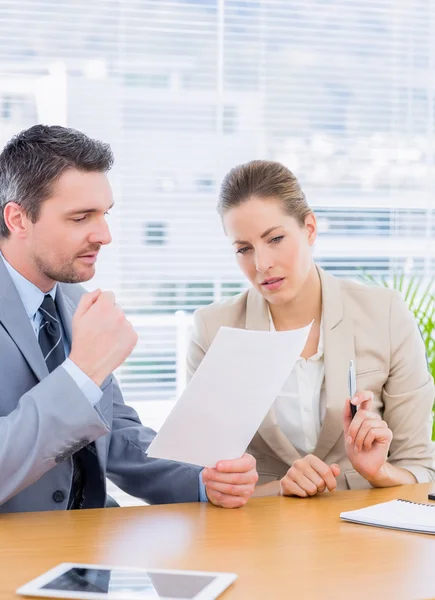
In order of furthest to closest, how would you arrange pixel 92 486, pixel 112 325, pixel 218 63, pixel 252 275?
1. pixel 218 63
2. pixel 252 275
3. pixel 92 486
4. pixel 112 325

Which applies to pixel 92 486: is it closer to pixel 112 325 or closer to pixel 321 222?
pixel 112 325

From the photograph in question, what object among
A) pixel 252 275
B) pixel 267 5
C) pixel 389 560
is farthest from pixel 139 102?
pixel 389 560

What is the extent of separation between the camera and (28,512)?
5.26 ft

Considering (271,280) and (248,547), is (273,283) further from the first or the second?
(248,547)

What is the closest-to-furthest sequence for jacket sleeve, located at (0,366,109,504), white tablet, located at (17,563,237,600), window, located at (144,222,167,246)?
1. white tablet, located at (17,563,237,600)
2. jacket sleeve, located at (0,366,109,504)
3. window, located at (144,222,167,246)

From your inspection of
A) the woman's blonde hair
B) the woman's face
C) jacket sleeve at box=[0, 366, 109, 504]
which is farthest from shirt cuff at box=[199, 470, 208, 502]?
the woman's blonde hair

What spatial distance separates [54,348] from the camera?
1.87 meters

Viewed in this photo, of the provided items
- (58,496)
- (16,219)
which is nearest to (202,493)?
(58,496)

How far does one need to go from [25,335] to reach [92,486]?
15.6 inches

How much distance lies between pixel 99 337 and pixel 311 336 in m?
0.90

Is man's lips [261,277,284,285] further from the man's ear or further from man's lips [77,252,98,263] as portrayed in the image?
the man's ear

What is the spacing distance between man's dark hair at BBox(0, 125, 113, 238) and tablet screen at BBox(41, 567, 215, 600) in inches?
35.1

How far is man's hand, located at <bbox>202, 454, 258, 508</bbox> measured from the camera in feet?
5.46

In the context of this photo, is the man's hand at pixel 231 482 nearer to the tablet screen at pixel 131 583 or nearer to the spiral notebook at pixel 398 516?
the spiral notebook at pixel 398 516
